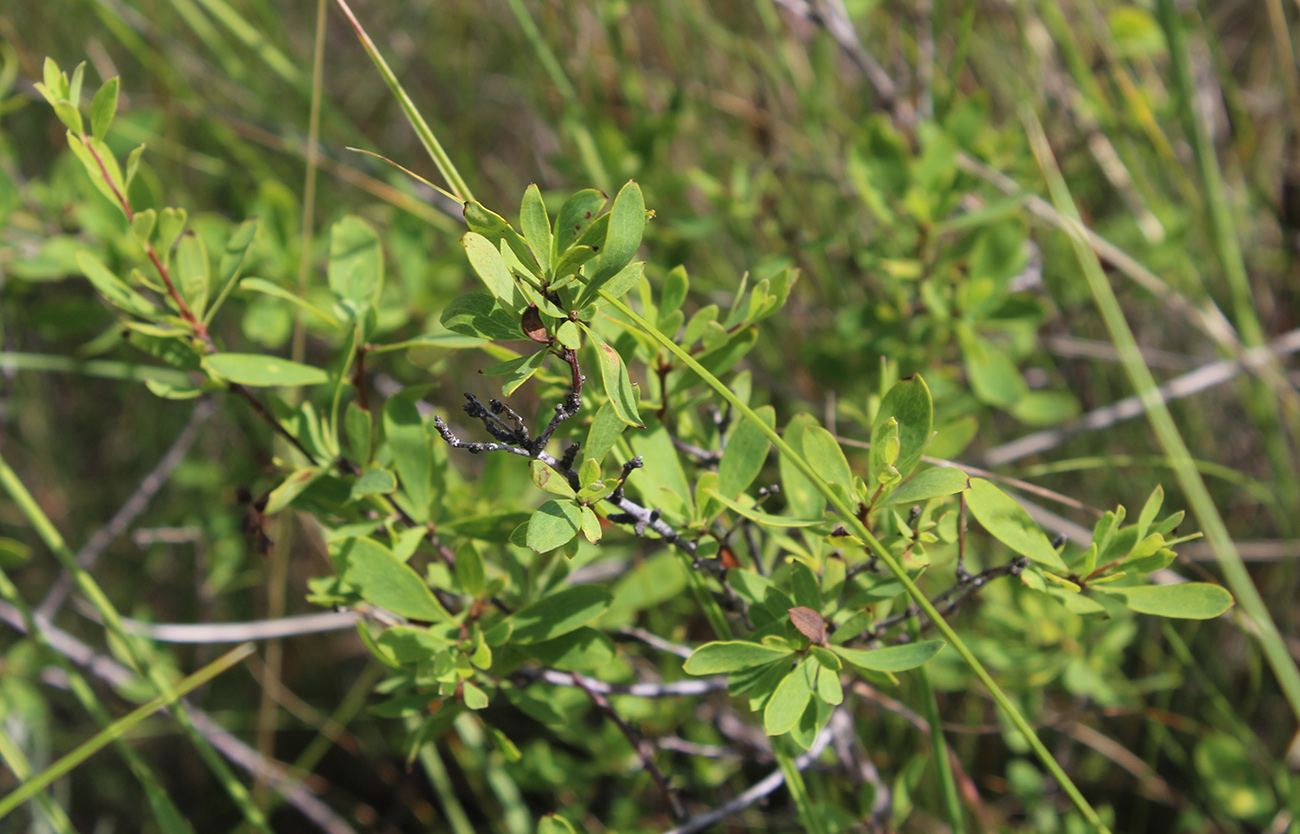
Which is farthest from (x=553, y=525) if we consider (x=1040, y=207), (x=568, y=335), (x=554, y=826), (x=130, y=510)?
(x=130, y=510)

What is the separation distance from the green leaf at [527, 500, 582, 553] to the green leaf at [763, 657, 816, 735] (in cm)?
23

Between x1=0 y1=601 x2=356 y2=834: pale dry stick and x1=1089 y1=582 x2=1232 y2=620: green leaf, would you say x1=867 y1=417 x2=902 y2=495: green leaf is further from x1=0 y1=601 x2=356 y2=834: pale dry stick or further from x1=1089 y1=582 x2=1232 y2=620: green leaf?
x1=0 y1=601 x2=356 y2=834: pale dry stick

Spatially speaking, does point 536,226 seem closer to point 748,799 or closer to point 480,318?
point 480,318

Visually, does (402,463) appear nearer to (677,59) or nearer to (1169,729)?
(677,59)

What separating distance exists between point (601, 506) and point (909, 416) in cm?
27

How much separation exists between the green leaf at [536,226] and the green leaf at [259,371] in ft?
1.16

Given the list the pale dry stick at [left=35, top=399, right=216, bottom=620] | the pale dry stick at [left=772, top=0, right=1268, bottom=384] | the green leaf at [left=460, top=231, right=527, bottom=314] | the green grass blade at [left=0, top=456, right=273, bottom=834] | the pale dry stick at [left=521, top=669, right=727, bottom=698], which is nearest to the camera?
the green leaf at [left=460, top=231, right=527, bottom=314]

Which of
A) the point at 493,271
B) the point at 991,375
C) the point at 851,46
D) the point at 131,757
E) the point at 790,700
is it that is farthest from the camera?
the point at 851,46

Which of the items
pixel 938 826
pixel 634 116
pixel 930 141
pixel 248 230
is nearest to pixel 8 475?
pixel 248 230

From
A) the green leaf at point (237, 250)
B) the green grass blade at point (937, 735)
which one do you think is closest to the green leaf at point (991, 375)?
the green grass blade at point (937, 735)

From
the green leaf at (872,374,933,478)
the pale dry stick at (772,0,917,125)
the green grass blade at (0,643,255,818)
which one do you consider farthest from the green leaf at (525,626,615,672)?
the pale dry stick at (772,0,917,125)

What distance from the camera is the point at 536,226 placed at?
0.61 metres

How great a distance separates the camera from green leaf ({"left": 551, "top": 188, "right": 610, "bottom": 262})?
0.62 m

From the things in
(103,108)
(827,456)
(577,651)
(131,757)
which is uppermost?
(103,108)
